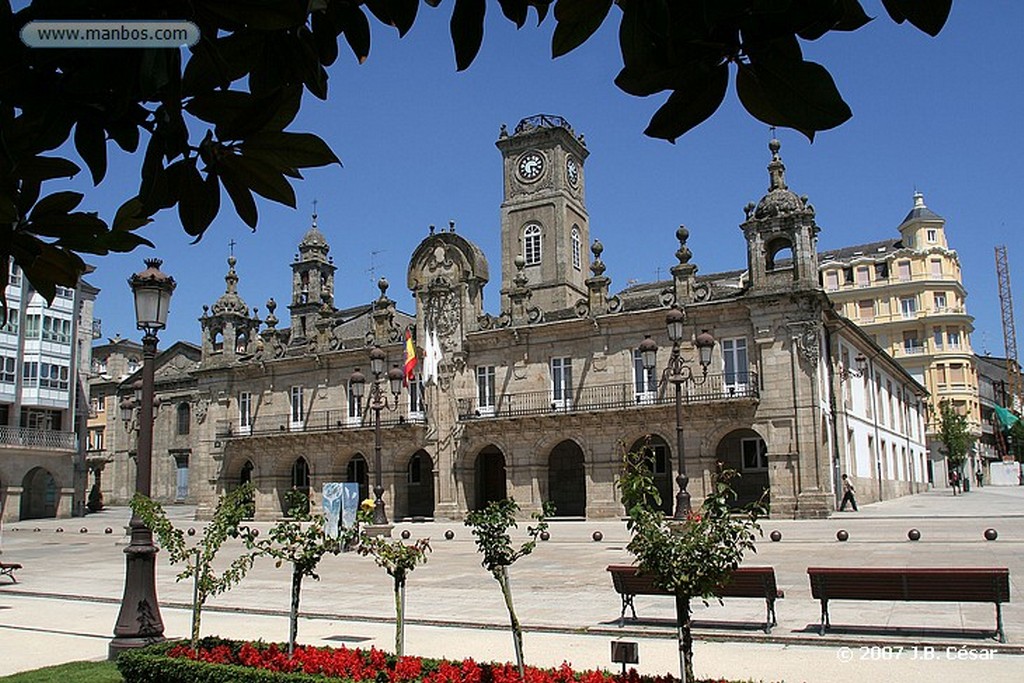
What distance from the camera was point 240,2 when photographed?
1812 mm

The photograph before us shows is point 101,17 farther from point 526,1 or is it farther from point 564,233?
point 564,233

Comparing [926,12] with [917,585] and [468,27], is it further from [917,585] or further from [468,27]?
[917,585]

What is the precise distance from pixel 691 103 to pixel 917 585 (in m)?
9.77

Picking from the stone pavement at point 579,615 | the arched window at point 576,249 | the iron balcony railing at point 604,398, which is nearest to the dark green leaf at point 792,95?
the stone pavement at point 579,615

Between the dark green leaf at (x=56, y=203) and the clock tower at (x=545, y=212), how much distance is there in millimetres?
41709

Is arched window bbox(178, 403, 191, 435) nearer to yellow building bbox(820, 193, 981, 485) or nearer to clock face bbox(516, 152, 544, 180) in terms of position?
clock face bbox(516, 152, 544, 180)

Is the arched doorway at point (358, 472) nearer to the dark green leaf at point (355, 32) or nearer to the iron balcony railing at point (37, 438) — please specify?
the iron balcony railing at point (37, 438)

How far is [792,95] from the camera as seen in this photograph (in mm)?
1729

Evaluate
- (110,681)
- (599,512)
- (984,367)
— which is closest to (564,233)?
(599,512)

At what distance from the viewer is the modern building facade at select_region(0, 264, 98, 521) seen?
48344 mm

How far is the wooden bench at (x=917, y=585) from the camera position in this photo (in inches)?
380

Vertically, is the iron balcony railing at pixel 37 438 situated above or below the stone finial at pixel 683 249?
below

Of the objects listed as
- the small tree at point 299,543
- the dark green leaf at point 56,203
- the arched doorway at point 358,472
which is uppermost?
the dark green leaf at point 56,203

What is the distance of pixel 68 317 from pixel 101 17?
2209 inches
